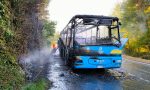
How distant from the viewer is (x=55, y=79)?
15.1 m

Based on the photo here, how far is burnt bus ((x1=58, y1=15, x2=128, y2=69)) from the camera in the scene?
16.8 meters

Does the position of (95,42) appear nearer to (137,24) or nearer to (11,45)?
(11,45)

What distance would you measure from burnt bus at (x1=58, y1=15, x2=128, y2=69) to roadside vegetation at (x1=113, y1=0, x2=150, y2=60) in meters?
25.6

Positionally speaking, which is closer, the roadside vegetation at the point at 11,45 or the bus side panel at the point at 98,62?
the roadside vegetation at the point at 11,45

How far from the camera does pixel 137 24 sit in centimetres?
4491

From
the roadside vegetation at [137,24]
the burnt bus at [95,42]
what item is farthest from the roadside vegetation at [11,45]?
the roadside vegetation at [137,24]

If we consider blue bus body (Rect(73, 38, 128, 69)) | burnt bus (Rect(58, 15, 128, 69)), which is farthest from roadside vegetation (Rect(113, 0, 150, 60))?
blue bus body (Rect(73, 38, 128, 69))

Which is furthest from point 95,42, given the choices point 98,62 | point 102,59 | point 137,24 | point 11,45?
point 137,24

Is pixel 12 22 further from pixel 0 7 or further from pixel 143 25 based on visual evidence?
pixel 143 25

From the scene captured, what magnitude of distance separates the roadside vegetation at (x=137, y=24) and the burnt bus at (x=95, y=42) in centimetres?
2562

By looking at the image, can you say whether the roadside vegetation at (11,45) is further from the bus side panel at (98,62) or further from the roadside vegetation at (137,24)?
the roadside vegetation at (137,24)

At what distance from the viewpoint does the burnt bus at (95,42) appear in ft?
55.1

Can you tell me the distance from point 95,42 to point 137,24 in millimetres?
28887

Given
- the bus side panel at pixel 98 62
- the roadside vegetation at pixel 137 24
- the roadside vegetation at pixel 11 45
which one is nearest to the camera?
the roadside vegetation at pixel 11 45
